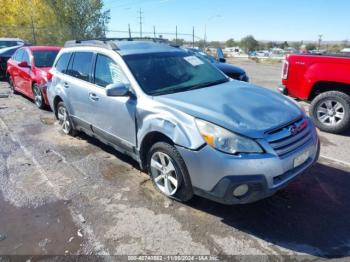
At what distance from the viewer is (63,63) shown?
226 inches

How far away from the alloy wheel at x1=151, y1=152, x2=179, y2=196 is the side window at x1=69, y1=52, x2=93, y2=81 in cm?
201

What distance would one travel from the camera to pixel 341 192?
12.3 feet

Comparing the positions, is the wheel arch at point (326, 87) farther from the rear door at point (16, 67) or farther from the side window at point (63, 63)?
the rear door at point (16, 67)

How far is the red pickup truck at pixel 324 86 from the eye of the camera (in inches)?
226

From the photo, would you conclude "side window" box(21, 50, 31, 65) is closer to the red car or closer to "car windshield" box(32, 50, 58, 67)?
the red car

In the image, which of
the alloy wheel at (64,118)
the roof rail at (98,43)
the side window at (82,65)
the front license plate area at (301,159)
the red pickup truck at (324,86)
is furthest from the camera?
the alloy wheel at (64,118)

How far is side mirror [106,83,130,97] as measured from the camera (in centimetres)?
363

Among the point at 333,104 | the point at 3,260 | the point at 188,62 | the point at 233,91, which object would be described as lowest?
the point at 3,260

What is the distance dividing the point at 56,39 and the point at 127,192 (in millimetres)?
29412

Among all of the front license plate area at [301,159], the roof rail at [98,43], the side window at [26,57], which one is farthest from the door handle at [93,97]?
the side window at [26,57]

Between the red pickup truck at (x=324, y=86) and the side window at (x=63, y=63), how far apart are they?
4406mm

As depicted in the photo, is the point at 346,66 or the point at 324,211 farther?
the point at 346,66

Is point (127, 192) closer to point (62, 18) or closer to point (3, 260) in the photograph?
point (3, 260)

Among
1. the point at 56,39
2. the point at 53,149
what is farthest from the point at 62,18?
the point at 53,149
